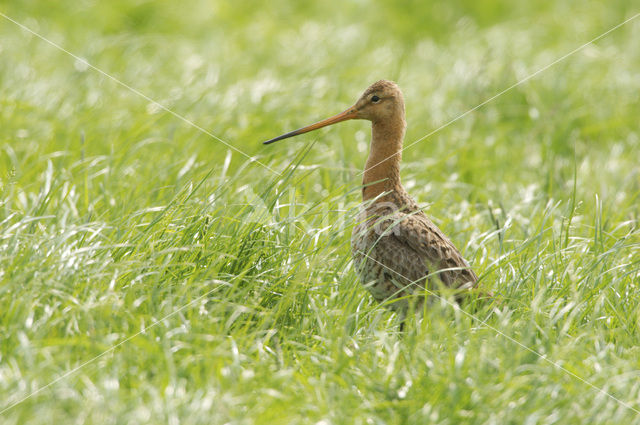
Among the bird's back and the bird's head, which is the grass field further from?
the bird's head

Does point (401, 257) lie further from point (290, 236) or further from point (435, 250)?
point (290, 236)

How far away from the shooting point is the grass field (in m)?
2.95

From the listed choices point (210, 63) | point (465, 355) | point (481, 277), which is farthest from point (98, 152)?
point (465, 355)

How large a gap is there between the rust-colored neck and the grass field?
0.47 feet

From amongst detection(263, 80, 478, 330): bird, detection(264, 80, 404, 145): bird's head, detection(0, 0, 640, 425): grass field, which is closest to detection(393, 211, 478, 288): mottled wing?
detection(263, 80, 478, 330): bird

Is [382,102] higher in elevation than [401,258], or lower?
higher

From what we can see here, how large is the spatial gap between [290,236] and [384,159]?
2.23 ft

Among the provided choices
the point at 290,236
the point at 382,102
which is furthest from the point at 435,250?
the point at 382,102

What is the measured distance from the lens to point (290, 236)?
3.98 meters

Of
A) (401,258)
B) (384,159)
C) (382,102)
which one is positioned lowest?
(401,258)

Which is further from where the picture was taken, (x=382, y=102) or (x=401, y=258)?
(x=382, y=102)

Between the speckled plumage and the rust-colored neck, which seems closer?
the speckled plumage

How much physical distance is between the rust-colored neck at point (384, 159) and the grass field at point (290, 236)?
0.14 meters

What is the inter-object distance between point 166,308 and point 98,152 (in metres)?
2.60
